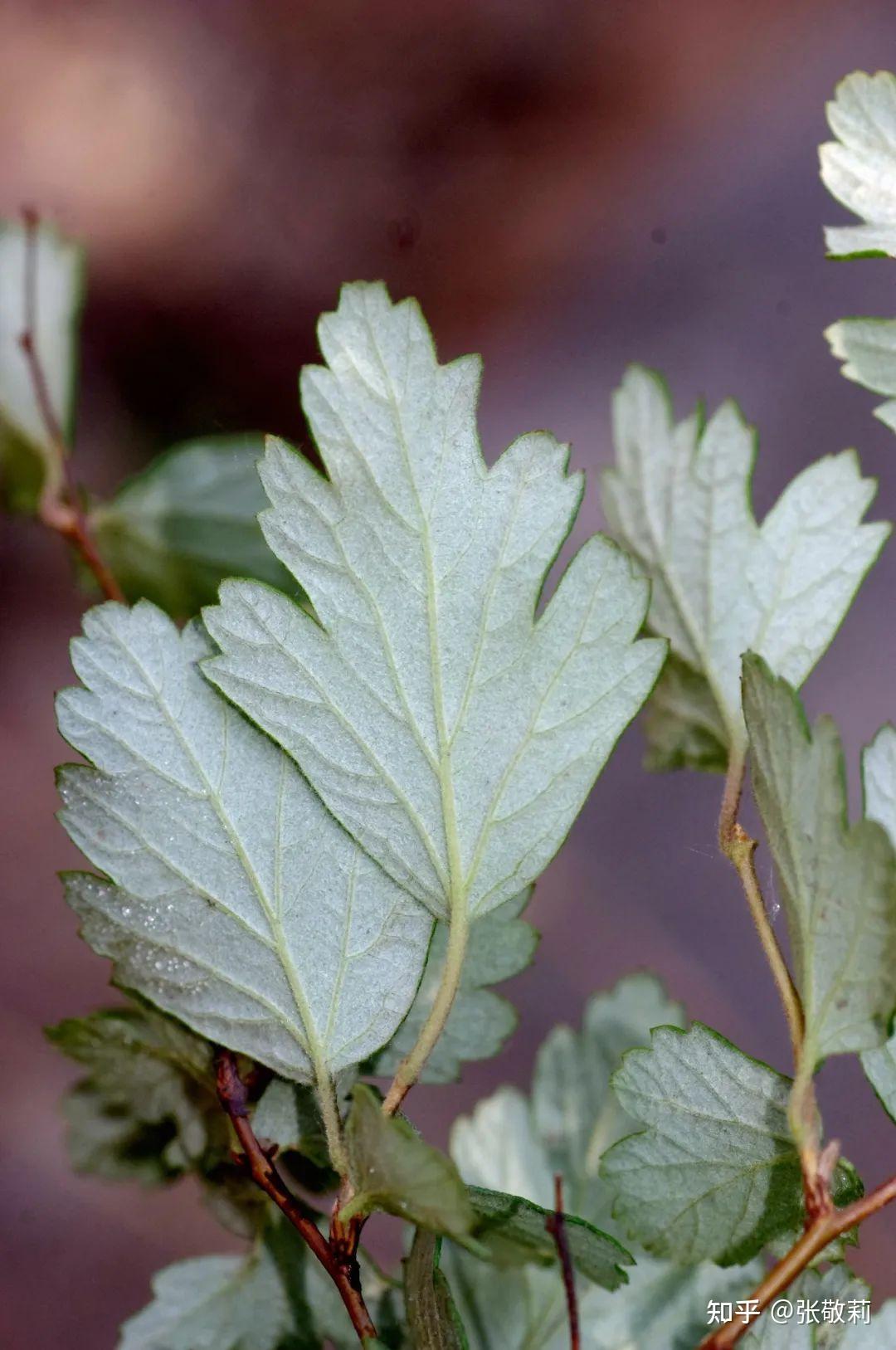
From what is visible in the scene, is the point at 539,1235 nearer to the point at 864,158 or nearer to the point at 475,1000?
the point at 475,1000

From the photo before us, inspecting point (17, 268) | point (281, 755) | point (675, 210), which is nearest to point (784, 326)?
point (675, 210)

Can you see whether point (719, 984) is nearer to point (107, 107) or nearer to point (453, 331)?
point (453, 331)

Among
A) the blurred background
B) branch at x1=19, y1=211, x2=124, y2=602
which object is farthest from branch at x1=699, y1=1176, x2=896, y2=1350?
the blurred background

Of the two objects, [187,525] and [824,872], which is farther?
[187,525]

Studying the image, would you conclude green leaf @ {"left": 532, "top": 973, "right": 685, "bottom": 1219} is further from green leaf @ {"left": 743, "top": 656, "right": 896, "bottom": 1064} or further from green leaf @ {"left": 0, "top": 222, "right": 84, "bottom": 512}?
green leaf @ {"left": 0, "top": 222, "right": 84, "bottom": 512}

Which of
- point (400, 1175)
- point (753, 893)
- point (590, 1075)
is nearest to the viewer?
point (400, 1175)

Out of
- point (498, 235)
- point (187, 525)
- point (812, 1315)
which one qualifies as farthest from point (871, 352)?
point (498, 235)

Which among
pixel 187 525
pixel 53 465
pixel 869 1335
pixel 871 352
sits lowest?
pixel 869 1335
